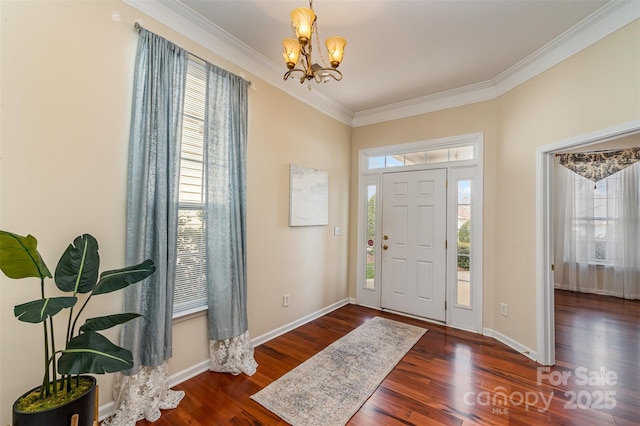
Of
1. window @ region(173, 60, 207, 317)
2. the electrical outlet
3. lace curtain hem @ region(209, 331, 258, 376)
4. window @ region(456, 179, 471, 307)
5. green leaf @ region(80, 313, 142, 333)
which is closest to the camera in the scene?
green leaf @ region(80, 313, 142, 333)

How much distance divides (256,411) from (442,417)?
51.7 inches

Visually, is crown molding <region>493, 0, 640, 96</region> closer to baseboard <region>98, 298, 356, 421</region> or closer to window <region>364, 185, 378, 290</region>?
window <region>364, 185, 378, 290</region>

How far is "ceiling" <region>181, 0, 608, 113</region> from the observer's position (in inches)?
83.7

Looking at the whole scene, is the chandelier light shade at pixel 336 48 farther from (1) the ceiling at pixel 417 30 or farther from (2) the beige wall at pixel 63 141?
(2) the beige wall at pixel 63 141

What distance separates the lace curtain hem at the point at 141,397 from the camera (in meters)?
1.81

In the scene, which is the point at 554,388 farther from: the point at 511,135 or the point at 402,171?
the point at 402,171

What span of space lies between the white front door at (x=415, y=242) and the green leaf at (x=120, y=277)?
10.5 ft

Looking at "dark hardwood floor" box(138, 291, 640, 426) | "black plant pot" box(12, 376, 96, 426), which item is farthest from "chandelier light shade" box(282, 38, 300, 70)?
"dark hardwood floor" box(138, 291, 640, 426)

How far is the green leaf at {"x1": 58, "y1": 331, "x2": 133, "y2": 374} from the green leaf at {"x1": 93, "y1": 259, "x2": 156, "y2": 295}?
0.76ft

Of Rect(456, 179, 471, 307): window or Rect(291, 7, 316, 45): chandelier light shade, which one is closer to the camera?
Rect(291, 7, 316, 45): chandelier light shade

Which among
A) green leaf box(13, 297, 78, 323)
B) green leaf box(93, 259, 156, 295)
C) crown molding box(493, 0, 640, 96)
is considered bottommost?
green leaf box(13, 297, 78, 323)

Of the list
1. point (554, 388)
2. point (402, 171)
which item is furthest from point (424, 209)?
point (554, 388)

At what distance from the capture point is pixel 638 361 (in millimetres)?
2691

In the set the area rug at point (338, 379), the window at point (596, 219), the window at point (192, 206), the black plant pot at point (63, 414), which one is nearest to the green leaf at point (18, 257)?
the black plant pot at point (63, 414)
